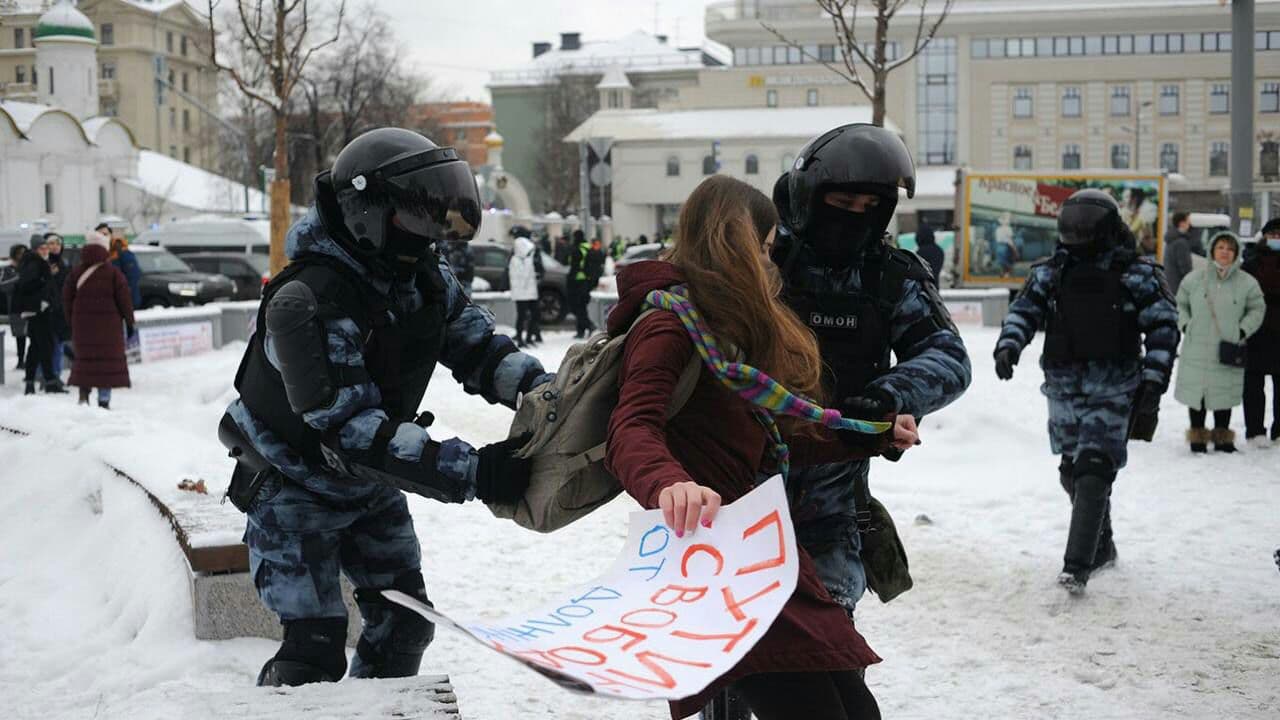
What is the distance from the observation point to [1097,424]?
6.83 meters

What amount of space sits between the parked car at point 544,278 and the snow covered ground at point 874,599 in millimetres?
15513

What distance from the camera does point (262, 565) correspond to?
12.4 feet

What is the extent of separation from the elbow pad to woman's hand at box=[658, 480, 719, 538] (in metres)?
1.07

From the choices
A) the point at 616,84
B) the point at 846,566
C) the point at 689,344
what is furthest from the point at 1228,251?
the point at 616,84

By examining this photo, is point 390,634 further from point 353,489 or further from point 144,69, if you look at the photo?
point 144,69

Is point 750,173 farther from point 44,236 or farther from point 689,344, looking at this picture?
point 689,344

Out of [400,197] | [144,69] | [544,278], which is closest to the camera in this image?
[400,197]

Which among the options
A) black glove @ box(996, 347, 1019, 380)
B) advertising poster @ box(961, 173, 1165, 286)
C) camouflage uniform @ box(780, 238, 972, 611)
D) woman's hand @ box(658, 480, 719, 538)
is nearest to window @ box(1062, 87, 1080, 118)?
advertising poster @ box(961, 173, 1165, 286)

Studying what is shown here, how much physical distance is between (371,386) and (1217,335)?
9881mm

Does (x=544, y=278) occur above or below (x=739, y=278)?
below

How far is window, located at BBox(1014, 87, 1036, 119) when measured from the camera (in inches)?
3157

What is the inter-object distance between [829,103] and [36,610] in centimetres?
8419

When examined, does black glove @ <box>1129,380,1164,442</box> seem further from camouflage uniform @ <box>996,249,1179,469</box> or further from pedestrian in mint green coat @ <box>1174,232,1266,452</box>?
pedestrian in mint green coat @ <box>1174,232,1266,452</box>

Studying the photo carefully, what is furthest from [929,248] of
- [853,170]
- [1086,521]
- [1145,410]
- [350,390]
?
[350,390]
